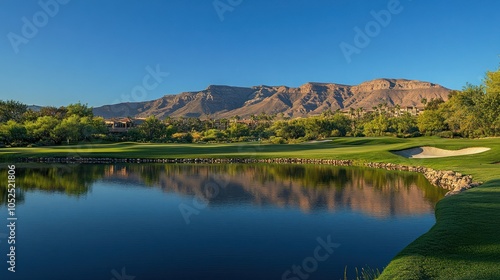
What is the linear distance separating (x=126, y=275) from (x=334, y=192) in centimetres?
1903

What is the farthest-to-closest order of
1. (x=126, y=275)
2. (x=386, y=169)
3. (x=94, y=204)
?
(x=386, y=169) → (x=94, y=204) → (x=126, y=275)

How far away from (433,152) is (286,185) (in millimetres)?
27906

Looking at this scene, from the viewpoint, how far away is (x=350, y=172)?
139ft

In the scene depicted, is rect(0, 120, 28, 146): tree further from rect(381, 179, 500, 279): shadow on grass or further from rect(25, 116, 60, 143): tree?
rect(381, 179, 500, 279): shadow on grass

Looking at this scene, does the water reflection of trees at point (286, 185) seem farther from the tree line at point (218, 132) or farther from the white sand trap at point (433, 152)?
the tree line at point (218, 132)

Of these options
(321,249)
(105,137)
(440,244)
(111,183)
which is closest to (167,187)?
(111,183)

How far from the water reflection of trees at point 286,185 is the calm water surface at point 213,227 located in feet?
0.29

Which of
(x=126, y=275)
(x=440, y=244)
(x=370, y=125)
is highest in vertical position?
A: (x=370, y=125)

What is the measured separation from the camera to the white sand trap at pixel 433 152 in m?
48.2

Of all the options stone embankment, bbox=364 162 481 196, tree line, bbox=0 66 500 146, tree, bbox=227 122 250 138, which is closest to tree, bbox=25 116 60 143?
tree line, bbox=0 66 500 146

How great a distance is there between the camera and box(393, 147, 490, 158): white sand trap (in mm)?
48156

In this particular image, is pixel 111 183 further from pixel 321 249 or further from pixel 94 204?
pixel 321 249

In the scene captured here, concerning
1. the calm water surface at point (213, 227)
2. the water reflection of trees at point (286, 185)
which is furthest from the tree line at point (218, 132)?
the calm water surface at point (213, 227)

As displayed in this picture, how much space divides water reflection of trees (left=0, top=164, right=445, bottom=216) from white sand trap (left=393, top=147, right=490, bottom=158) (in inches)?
436
